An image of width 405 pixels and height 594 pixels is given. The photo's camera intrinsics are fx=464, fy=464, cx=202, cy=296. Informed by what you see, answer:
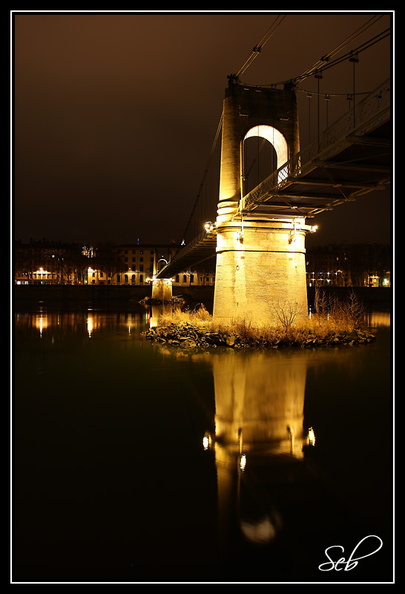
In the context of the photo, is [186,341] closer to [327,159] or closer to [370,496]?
[327,159]

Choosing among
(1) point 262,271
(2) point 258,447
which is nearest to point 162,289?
(1) point 262,271

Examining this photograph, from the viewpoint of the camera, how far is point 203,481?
5.50 metres

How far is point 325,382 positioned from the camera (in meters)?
11.5

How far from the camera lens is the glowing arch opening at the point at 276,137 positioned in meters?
21.4

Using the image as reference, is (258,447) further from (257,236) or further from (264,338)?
(257,236)

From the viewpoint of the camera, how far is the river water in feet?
13.1

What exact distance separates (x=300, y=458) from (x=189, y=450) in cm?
156

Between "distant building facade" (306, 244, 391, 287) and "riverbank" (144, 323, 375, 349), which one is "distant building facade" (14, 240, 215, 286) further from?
"riverbank" (144, 323, 375, 349)

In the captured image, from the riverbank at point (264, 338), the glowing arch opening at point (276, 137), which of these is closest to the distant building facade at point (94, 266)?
the glowing arch opening at point (276, 137)

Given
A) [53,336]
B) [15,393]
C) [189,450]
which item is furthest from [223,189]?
[189,450]

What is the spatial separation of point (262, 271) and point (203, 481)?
15366 mm

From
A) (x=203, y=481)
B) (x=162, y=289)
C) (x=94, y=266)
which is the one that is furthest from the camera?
(x=94, y=266)

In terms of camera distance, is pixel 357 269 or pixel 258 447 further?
pixel 357 269

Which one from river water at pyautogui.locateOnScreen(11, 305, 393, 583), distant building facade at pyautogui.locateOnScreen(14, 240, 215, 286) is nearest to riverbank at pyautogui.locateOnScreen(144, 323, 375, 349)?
river water at pyautogui.locateOnScreen(11, 305, 393, 583)
